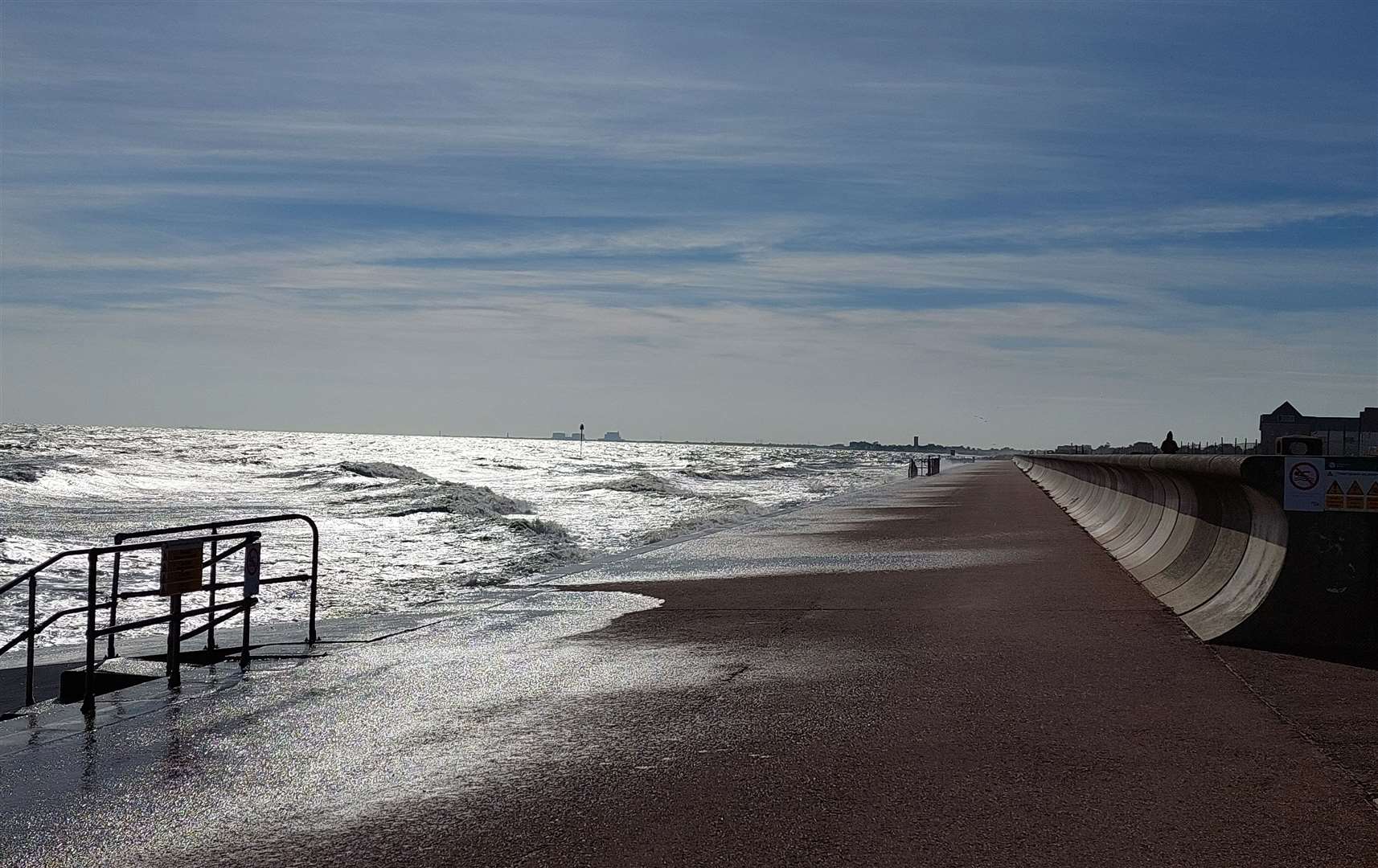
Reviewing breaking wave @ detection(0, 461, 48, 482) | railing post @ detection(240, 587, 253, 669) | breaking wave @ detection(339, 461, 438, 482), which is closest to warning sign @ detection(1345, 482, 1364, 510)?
railing post @ detection(240, 587, 253, 669)

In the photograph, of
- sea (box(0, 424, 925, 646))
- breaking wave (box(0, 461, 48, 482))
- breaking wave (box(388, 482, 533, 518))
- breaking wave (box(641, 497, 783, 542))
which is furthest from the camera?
breaking wave (box(0, 461, 48, 482))

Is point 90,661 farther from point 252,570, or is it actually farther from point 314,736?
point 314,736

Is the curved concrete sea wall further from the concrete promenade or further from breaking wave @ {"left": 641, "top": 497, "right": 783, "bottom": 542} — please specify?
breaking wave @ {"left": 641, "top": 497, "right": 783, "bottom": 542}

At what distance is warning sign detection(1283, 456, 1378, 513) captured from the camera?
8.16 m

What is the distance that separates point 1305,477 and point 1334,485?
0.20 meters

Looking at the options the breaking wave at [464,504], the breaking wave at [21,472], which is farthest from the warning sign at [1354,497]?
the breaking wave at [21,472]

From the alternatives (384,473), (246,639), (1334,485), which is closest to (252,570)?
(246,639)

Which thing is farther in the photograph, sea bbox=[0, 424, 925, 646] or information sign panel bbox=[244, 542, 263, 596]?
sea bbox=[0, 424, 925, 646]

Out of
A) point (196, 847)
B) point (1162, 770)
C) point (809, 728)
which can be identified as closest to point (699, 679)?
point (809, 728)

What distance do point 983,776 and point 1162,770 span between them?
91 cm

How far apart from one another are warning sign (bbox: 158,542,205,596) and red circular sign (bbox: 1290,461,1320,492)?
8260 millimetres

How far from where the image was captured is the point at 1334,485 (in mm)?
8188

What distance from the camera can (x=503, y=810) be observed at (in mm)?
5199

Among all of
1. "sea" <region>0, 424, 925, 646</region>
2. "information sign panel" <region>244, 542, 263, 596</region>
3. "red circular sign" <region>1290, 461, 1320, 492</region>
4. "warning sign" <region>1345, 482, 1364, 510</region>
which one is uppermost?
"red circular sign" <region>1290, 461, 1320, 492</region>
